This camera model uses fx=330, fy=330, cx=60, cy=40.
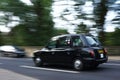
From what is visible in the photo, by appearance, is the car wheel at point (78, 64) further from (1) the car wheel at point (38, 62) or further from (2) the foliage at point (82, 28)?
(2) the foliage at point (82, 28)

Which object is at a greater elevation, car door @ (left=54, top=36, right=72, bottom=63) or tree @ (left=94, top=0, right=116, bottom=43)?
tree @ (left=94, top=0, right=116, bottom=43)

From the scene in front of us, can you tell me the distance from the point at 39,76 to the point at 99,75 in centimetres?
251

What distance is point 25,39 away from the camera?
127 ft

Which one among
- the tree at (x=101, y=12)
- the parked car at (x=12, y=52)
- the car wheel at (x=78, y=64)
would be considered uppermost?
the tree at (x=101, y=12)

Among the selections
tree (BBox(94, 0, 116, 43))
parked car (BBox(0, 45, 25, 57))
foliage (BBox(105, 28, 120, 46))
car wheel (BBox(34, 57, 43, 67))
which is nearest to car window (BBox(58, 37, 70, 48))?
car wheel (BBox(34, 57, 43, 67))

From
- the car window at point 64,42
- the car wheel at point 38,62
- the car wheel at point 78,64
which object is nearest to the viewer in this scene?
the car wheel at point 78,64

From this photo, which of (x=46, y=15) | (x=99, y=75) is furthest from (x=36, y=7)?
(x=99, y=75)

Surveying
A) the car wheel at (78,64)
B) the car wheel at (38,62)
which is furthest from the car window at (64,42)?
the car wheel at (38,62)

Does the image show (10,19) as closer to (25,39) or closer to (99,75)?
(25,39)

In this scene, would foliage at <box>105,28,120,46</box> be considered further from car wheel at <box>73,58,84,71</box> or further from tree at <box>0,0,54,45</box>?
car wheel at <box>73,58,84,71</box>

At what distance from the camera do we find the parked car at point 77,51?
14.7 metres

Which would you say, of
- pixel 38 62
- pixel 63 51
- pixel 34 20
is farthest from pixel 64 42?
pixel 34 20

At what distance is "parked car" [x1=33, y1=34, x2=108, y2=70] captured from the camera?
14688 millimetres

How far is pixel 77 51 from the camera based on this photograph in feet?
49.1
